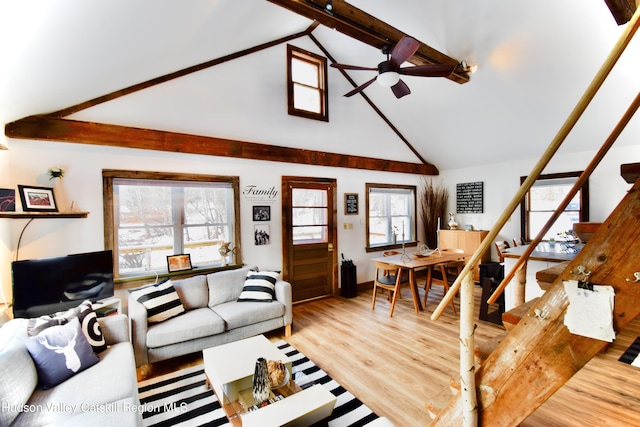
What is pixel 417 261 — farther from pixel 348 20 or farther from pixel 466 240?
Result: pixel 348 20

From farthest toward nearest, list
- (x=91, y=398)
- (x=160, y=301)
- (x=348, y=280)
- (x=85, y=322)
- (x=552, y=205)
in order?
(x=552, y=205), (x=348, y=280), (x=160, y=301), (x=85, y=322), (x=91, y=398)

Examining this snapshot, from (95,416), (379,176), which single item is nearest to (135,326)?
(95,416)

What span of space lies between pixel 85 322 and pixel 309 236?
3215mm

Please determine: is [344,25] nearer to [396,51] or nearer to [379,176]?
[396,51]

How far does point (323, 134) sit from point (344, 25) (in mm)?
2135

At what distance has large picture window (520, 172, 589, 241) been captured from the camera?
15.7 feet

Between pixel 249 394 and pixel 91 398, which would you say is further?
pixel 249 394

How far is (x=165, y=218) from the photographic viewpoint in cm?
Result: 380

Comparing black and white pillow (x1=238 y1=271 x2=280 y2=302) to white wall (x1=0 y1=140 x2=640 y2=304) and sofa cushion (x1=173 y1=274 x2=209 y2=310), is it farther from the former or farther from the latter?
white wall (x1=0 y1=140 x2=640 y2=304)

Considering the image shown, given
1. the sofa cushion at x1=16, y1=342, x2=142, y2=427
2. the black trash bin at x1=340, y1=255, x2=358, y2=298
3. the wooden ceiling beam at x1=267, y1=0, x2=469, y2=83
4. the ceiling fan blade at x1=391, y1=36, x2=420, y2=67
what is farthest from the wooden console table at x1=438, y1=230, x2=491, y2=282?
the sofa cushion at x1=16, y1=342, x2=142, y2=427

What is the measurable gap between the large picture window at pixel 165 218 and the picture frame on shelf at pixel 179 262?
0.31 ft

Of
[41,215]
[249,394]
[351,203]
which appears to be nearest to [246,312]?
[249,394]

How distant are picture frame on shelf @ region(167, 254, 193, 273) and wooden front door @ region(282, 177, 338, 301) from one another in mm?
1424

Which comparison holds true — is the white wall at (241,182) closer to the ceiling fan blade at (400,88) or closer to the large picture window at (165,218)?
the large picture window at (165,218)
